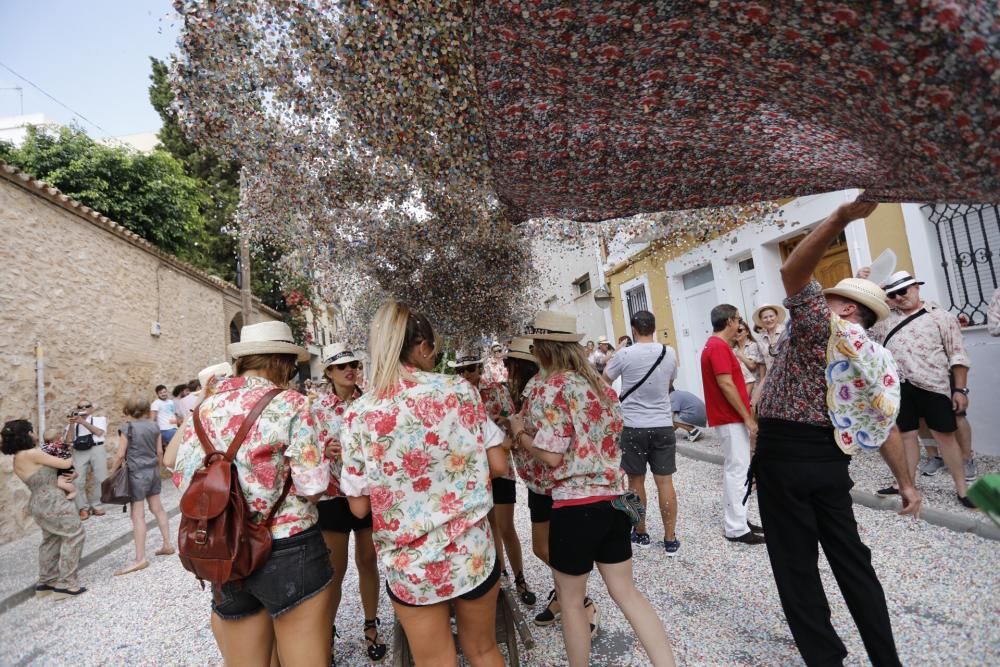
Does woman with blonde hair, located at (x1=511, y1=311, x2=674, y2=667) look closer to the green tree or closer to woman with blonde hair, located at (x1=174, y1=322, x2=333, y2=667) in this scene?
woman with blonde hair, located at (x1=174, y1=322, x2=333, y2=667)

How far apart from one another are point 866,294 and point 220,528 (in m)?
2.92

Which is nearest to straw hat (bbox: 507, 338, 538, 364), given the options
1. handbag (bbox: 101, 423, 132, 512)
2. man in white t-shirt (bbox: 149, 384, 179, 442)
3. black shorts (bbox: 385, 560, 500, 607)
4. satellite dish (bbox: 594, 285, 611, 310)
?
black shorts (bbox: 385, 560, 500, 607)

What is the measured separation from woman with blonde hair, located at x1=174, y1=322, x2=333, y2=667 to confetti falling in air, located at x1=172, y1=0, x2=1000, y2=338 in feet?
4.94

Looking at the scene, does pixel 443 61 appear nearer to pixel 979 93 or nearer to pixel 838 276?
pixel 979 93

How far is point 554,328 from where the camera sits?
273 cm

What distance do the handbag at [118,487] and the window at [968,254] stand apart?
9.35 meters

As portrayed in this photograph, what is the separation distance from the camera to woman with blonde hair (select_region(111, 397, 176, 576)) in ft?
19.0

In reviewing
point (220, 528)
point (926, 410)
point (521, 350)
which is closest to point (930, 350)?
point (926, 410)

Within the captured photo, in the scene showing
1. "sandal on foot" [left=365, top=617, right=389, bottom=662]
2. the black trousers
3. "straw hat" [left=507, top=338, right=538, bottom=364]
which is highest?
"straw hat" [left=507, top=338, right=538, bottom=364]

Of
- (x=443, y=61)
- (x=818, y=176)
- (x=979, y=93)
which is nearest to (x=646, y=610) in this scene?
(x=818, y=176)

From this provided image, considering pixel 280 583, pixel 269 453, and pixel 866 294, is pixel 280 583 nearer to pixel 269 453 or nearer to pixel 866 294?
pixel 269 453

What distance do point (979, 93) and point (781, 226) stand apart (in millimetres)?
8025

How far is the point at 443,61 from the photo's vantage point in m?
2.37

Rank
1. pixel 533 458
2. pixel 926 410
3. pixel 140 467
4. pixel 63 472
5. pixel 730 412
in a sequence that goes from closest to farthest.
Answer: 1. pixel 533 458
2. pixel 730 412
3. pixel 926 410
4. pixel 63 472
5. pixel 140 467
